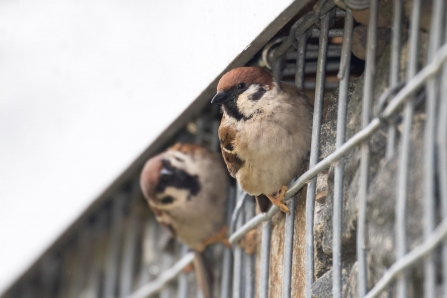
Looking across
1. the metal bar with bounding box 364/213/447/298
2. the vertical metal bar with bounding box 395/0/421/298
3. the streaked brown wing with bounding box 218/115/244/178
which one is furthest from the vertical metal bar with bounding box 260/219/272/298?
the vertical metal bar with bounding box 395/0/421/298

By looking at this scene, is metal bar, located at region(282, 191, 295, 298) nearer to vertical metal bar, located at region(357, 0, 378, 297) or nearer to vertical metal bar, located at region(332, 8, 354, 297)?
vertical metal bar, located at region(332, 8, 354, 297)

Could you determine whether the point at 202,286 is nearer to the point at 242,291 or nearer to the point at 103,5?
the point at 242,291

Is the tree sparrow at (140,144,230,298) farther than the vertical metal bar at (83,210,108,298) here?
No

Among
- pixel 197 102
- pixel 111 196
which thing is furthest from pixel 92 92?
pixel 197 102

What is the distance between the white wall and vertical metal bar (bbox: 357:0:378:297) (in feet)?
0.96

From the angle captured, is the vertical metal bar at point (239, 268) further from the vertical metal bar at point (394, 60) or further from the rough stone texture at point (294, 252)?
the vertical metal bar at point (394, 60)

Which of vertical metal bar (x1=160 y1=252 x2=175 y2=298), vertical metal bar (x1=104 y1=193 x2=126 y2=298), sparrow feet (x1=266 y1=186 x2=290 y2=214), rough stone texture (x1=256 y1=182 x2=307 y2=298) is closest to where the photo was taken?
rough stone texture (x1=256 y1=182 x2=307 y2=298)

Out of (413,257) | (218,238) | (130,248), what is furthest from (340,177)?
(130,248)

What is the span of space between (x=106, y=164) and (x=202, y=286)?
0.81 m

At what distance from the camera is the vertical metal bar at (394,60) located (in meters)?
2.07

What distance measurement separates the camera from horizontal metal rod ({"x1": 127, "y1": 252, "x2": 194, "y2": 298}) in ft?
14.5

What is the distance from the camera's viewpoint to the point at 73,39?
15.3ft

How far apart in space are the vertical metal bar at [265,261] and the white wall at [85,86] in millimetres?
595

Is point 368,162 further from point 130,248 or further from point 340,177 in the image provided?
point 130,248
